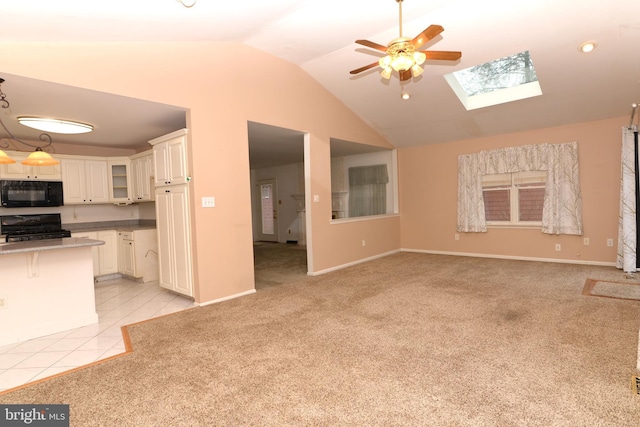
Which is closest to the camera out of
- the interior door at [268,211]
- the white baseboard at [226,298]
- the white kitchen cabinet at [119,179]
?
the white baseboard at [226,298]

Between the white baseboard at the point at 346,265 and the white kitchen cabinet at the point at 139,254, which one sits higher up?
the white kitchen cabinet at the point at 139,254

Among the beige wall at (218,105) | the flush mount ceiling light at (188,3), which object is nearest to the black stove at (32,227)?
the beige wall at (218,105)

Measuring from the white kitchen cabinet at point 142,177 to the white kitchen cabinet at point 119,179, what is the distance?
0.11m

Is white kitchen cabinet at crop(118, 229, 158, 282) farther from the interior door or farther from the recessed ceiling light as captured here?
the recessed ceiling light

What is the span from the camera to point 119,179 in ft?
18.3

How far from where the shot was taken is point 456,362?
2.33m

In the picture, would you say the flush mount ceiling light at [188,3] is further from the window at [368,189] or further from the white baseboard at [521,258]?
the white baseboard at [521,258]

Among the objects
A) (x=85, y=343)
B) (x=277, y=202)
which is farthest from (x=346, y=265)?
(x=277, y=202)

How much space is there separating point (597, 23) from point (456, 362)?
3.73m

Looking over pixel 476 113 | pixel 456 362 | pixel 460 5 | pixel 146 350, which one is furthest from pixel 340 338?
pixel 476 113

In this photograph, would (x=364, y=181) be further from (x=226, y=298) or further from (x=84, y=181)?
(x=84, y=181)

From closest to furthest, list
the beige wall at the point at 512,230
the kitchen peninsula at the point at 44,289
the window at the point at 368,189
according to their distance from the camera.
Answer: the kitchen peninsula at the point at 44,289, the beige wall at the point at 512,230, the window at the point at 368,189

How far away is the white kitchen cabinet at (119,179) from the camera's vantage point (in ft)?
18.1

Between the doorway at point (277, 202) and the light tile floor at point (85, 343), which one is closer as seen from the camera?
the light tile floor at point (85, 343)
